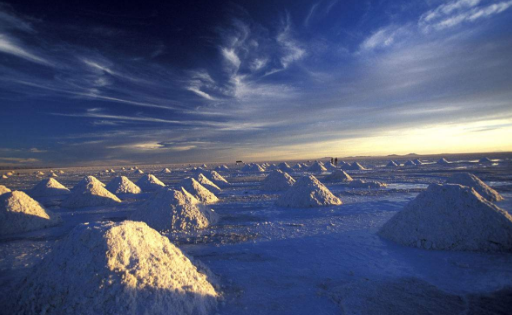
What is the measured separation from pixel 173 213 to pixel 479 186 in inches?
491

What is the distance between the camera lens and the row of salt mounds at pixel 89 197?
466 inches

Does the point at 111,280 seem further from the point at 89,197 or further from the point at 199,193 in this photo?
the point at 89,197

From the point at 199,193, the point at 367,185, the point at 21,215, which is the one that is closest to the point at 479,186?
the point at 367,185

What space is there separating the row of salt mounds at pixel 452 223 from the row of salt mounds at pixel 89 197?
40.5 feet

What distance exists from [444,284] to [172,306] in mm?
4208

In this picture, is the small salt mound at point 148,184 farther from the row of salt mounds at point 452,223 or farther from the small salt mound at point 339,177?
the row of salt mounds at point 452,223

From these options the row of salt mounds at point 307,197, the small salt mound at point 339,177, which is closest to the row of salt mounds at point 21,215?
the row of salt mounds at point 307,197

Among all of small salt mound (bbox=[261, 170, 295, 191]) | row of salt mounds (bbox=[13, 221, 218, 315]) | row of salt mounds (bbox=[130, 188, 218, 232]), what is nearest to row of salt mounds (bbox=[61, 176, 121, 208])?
row of salt mounds (bbox=[130, 188, 218, 232])

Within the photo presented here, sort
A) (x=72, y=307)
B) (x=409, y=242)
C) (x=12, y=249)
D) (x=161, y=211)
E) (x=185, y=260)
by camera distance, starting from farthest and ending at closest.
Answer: (x=161, y=211), (x=12, y=249), (x=409, y=242), (x=185, y=260), (x=72, y=307)

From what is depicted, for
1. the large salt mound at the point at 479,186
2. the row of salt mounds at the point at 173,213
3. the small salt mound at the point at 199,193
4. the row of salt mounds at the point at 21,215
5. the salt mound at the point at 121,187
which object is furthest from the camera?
the salt mound at the point at 121,187

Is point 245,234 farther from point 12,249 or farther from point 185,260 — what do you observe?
point 12,249

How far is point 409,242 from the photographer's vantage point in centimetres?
565

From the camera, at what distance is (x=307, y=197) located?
34.1 ft

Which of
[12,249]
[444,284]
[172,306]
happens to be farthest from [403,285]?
[12,249]
